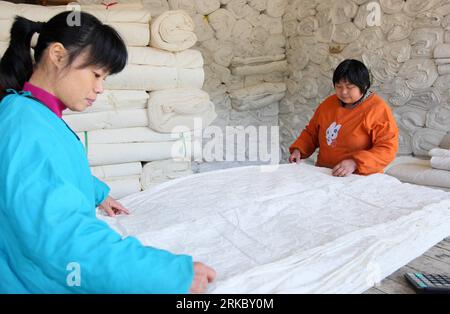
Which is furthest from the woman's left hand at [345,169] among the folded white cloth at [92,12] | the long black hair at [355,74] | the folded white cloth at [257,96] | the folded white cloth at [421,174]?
the folded white cloth at [257,96]

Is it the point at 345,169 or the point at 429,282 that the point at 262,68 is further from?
the point at 429,282

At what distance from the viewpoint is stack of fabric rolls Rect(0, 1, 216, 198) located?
188 cm

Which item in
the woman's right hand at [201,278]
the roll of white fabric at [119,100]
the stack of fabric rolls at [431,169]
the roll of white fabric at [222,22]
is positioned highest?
the roll of white fabric at [222,22]

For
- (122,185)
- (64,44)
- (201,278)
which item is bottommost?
(122,185)

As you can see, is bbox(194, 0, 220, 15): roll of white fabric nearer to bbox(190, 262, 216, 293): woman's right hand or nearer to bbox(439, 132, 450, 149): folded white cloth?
bbox(439, 132, 450, 149): folded white cloth

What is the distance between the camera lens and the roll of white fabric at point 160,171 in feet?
6.92

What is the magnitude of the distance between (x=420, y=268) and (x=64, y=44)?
0.91 m

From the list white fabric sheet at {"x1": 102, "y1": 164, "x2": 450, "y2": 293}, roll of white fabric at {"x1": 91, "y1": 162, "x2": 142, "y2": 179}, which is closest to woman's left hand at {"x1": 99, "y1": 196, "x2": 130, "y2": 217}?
white fabric sheet at {"x1": 102, "y1": 164, "x2": 450, "y2": 293}

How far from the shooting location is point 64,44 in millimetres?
724

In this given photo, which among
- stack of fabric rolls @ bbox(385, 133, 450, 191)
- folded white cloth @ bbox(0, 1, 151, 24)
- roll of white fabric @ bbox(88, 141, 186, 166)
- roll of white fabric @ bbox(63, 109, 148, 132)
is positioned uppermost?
folded white cloth @ bbox(0, 1, 151, 24)

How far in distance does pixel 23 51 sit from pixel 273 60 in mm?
2790

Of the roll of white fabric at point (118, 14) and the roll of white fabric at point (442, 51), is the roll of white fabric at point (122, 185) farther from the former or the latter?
the roll of white fabric at point (442, 51)

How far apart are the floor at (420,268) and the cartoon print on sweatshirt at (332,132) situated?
37.9 inches

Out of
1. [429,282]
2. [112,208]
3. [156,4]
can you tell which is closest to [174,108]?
[112,208]
